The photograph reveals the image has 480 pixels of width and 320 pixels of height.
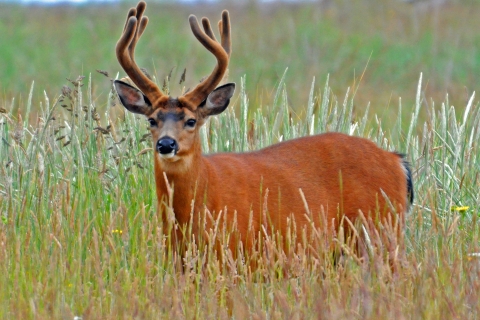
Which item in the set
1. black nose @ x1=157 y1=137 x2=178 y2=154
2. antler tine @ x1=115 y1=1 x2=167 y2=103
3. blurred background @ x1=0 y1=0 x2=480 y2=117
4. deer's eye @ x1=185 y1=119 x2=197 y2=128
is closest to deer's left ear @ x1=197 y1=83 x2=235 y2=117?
deer's eye @ x1=185 y1=119 x2=197 y2=128

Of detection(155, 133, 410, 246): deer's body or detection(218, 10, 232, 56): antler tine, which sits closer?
detection(155, 133, 410, 246): deer's body

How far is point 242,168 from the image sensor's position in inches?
263

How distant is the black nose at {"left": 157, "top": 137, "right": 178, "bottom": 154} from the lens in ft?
20.3

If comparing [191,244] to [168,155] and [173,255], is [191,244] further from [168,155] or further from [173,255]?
[168,155]

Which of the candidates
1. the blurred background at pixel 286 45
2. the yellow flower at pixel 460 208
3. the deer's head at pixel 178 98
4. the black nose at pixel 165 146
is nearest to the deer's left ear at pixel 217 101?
the deer's head at pixel 178 98

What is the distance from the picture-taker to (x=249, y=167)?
673 cm

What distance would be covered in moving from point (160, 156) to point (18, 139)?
985 millimetres

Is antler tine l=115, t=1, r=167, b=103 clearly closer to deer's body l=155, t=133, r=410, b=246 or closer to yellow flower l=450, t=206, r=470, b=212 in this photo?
deer's body l=155, t=133, r=410, b=246

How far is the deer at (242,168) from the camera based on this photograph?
20.9ft

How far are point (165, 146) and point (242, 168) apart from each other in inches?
26.2

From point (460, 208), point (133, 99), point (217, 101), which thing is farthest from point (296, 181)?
point (133, 99)

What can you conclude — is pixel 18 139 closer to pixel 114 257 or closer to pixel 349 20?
pixel 114 257

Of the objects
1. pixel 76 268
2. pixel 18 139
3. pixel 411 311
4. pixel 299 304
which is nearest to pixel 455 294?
pixel 411 311

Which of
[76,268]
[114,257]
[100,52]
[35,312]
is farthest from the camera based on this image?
[100,52]
